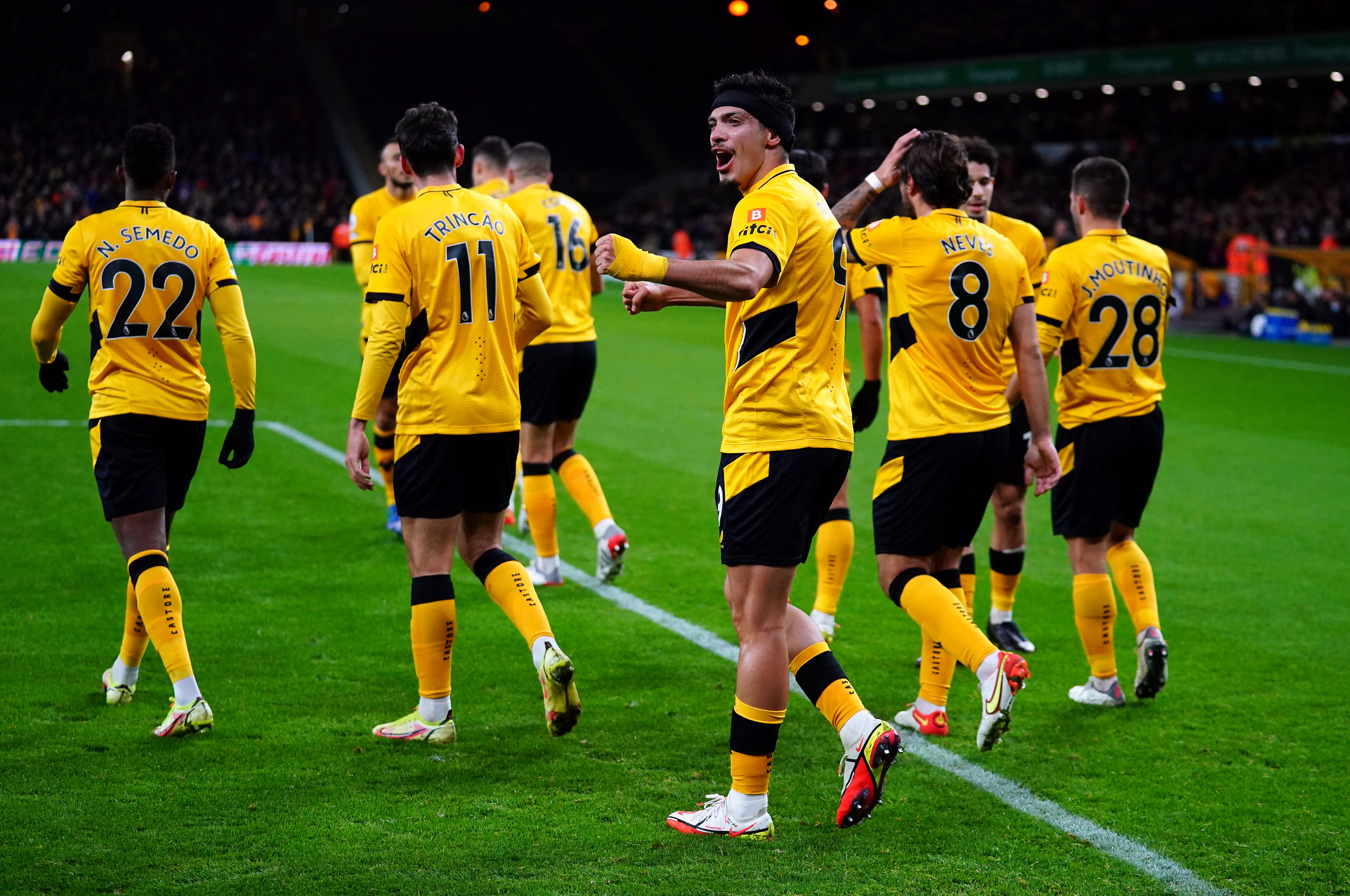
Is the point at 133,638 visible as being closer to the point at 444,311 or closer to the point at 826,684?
the point at 444,311

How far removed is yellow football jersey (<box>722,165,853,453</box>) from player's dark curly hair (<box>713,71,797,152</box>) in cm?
12

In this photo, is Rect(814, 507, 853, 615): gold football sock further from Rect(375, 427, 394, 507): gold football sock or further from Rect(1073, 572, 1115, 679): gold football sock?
Rect(375, 427, 394, 507): gold football sock

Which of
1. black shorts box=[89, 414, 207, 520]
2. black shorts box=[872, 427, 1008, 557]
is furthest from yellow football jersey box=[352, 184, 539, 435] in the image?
black shorts box=[872, 427, 1008, 557]

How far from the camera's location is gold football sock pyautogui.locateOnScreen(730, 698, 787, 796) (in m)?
4.06

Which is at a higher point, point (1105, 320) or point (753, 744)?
point (1105, 320)

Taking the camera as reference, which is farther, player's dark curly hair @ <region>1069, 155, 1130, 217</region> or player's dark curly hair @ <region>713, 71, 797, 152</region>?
player's dark curly hair @ <region>1069, 155, 1130, 217</region>

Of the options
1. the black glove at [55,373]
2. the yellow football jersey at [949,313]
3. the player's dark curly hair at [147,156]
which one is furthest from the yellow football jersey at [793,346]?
the black glove at [55,373]

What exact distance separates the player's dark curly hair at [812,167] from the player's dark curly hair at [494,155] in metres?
2.23

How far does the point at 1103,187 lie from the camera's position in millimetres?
5508

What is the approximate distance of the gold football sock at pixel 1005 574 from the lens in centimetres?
644

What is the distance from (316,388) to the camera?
15250 millimetres

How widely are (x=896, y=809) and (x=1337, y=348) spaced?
65.7 feet

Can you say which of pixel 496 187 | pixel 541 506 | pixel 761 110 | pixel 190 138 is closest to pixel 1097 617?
pixel 761 110

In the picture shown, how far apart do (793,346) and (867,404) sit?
1.69m
